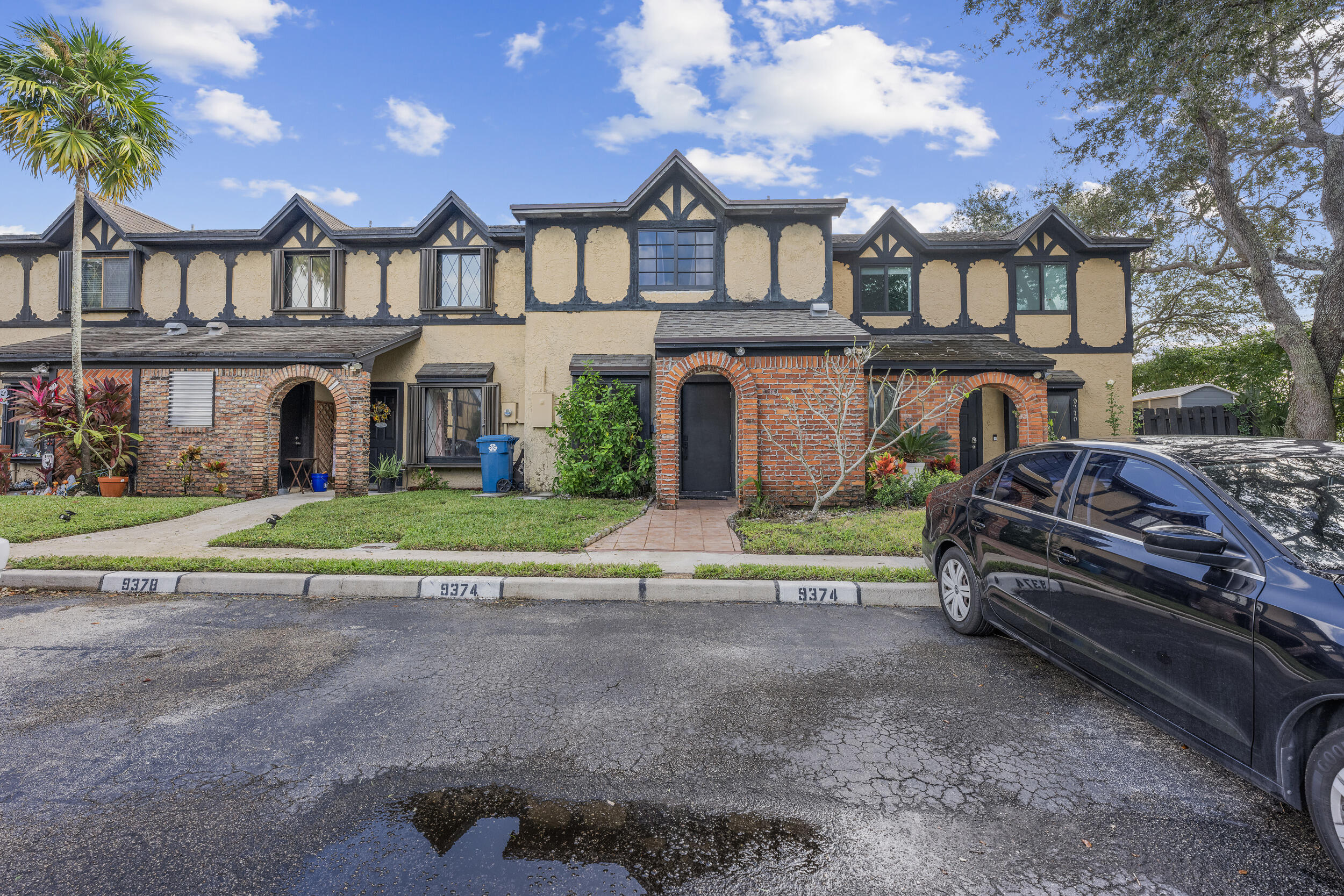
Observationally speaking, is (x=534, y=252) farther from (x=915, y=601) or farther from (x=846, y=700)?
(x=846, y=700)

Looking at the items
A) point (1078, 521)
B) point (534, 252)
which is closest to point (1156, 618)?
point (1078, 521)

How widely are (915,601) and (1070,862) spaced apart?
3.43 metres

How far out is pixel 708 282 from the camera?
13.2m

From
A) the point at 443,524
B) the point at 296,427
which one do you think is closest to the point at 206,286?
the point at 296,427

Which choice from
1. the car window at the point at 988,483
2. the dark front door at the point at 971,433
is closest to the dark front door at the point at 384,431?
the car window at the point at 988,483

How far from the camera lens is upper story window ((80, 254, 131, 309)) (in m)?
15.0

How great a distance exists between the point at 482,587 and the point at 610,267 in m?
9.25

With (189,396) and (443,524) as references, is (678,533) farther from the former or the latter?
(189,396)

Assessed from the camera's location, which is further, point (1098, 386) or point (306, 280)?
point (306, 280)

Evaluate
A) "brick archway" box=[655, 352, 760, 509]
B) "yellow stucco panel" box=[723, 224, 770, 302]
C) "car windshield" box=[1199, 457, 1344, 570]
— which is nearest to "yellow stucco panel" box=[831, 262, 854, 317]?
"yellow stucco panel" box=[723, 224, 770, 302]

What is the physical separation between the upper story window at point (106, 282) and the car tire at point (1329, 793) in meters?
20.9

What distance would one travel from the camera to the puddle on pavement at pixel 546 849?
203 centimetres

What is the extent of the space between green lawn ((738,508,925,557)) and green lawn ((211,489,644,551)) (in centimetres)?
217

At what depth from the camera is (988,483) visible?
450 cm
